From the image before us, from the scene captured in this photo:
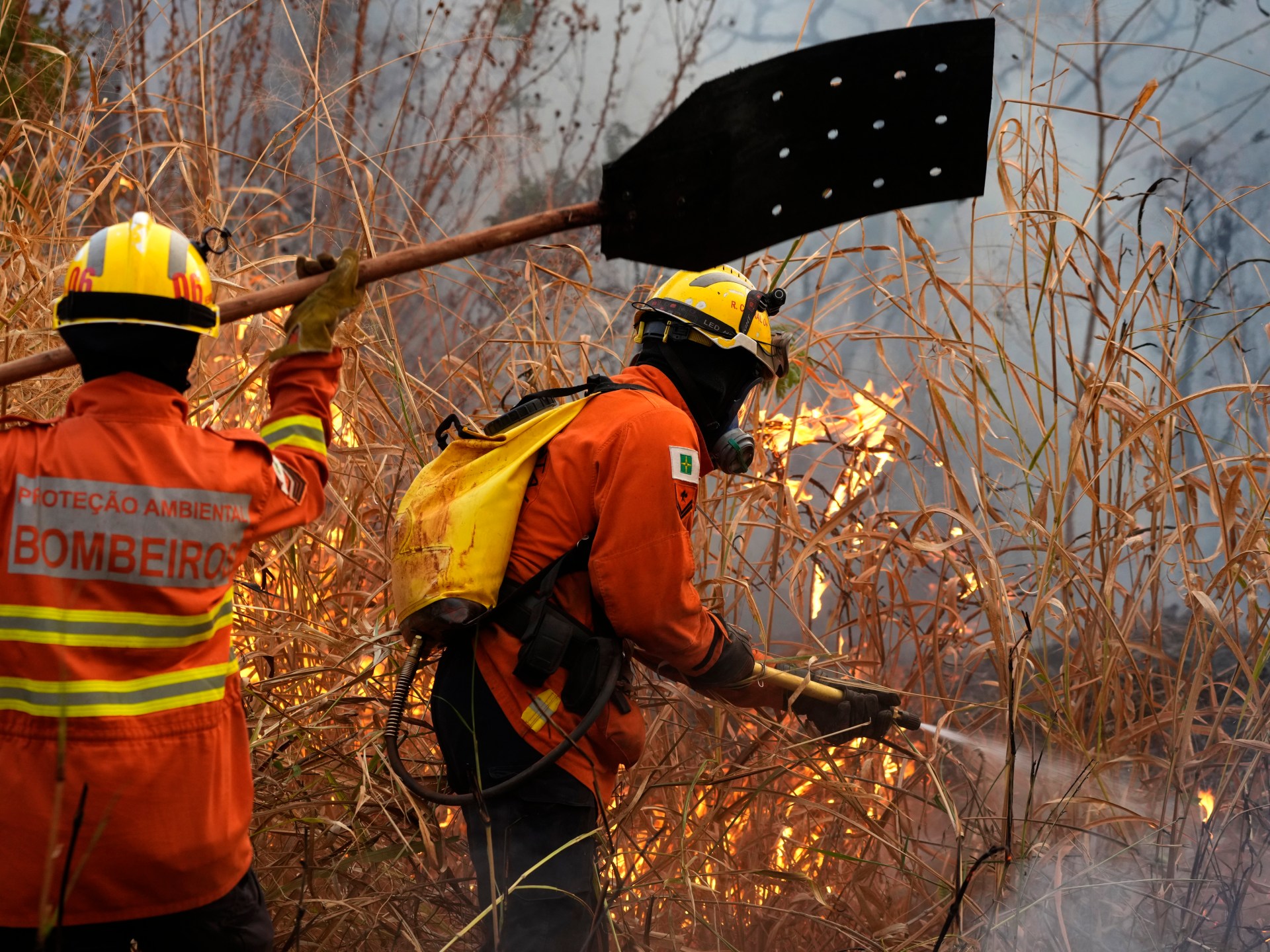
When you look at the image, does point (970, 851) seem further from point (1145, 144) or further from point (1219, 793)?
point (1145, 144)

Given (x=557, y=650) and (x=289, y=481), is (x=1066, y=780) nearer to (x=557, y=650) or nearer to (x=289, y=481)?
(x=557, y=650)

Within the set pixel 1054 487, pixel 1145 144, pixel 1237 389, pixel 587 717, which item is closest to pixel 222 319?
pixel 587 717

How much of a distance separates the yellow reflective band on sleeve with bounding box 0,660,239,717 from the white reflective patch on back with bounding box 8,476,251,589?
0.17 meters

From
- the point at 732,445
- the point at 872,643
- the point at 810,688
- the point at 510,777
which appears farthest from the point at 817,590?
the point at 510,777

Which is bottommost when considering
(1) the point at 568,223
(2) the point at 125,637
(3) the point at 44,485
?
(2) the point at 125,637

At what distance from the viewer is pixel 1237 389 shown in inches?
121

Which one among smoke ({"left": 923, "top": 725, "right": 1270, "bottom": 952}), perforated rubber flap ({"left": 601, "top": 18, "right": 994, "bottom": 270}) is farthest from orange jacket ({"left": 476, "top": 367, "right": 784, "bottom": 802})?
smoke ({"left": 923, "top": 725, "right": 1270, "bottom": 952})

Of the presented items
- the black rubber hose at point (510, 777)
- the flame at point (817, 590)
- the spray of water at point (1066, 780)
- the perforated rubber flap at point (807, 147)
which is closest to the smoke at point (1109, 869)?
the spray of water at point (1066, 780)

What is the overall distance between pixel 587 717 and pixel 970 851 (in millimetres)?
1551

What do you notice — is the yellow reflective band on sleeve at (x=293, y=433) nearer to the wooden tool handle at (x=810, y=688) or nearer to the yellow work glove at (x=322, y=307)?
the yellow work glove at (x=322, y=307)

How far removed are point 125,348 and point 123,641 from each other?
1.67 ft

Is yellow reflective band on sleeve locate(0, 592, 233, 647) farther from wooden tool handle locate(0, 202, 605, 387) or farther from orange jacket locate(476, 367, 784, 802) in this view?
orange jacket locate(476, 367, 784, 802)

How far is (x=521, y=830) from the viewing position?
8.08 feet

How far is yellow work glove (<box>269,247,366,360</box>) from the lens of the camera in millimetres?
2035
